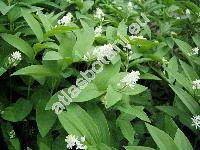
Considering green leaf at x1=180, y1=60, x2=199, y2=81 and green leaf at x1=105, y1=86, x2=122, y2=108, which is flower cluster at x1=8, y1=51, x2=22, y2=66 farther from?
green leaf at x1=180, y1=60, x2=199, y2=81

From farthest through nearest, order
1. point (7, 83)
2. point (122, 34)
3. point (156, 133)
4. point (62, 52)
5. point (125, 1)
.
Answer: point (125, 1) → point (122, 34) → point (7, 83) → point (62, 52) → point (156, 133)

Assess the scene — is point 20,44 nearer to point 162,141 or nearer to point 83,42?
point 83,42

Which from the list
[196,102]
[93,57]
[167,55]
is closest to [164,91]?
[167,55]

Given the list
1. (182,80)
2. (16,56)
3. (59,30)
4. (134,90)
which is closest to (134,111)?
(134,90)

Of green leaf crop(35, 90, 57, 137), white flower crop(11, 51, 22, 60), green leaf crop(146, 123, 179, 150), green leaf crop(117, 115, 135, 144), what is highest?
white flower crop(11, 51, 22, 60)

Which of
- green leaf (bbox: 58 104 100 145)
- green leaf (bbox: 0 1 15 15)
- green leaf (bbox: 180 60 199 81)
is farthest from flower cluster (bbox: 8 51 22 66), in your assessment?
green leaf (bbox: 180 60 199 81)

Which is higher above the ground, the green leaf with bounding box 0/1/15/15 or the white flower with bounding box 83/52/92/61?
the green leaf with bounding box 0/1/15/15

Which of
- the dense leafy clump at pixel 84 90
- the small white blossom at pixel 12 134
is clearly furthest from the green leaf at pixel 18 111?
the small white blossom at pixel 12 134

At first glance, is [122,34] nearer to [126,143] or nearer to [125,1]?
[126,143]
